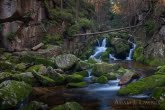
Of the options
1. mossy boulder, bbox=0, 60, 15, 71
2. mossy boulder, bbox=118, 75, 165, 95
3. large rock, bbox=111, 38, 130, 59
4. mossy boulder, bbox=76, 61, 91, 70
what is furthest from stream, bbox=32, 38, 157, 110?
large rock, bbox=111, 38, 130, 59

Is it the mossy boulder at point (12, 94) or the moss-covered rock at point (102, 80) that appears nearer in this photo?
the mossy boulder at point (12, 94)

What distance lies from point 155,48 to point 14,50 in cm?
1298

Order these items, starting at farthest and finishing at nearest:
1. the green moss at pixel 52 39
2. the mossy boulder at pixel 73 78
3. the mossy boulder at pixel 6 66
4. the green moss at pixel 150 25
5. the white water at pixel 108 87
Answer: the green moss at pixel 52 39 → the green moss at pixel 150 25 → the mossy boulder at pixel 6 66 → the mossy boulder at pixel 73 78 → the white water at pixel 108 87

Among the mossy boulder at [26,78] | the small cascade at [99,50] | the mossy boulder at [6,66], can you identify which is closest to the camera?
the mossy boulder at [26,78]

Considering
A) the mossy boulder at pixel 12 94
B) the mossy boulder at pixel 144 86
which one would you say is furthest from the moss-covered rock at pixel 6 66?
the mossy boulder at pixel 144 86

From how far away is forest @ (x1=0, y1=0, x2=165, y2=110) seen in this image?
14562 mm

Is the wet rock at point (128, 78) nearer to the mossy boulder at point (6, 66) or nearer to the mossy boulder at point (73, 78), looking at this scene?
the mossy boulder at point (73, 78)

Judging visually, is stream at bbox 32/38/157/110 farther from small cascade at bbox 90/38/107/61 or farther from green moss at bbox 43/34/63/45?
small cascade at bbox 90/38/107/61

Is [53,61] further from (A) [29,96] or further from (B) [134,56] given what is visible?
(B) [134,56]

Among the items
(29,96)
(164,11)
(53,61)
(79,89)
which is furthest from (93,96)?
(164,11)

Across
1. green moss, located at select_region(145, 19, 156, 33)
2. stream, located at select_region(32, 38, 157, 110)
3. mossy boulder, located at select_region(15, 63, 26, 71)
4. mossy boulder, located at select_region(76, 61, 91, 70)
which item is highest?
green moss, located at select_region(145, 19, 156, 33)

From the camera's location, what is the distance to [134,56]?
33281mm

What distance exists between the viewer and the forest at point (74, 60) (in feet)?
47.8

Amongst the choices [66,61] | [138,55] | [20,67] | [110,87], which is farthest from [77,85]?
[138,55]
